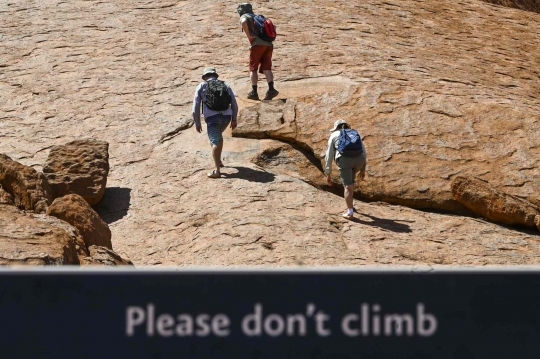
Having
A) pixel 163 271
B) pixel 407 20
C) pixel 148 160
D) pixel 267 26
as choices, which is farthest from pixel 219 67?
pixel 163 271

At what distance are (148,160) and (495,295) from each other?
36.8ft

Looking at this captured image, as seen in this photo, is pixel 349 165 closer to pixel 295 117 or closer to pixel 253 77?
pixel 295 117

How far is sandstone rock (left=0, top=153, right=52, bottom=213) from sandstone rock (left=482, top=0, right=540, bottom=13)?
1672 cm

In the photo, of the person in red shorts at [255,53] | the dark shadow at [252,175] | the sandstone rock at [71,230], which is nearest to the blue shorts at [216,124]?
the dark shadow at [252,175]

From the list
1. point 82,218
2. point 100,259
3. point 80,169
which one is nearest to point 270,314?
point 100,259

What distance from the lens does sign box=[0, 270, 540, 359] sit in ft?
9.85

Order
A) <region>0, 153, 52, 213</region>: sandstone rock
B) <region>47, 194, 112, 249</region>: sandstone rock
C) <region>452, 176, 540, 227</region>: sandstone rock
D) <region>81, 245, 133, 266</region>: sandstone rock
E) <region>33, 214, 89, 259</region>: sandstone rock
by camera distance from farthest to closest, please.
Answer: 1. <region>452, 176, 540, 227</region>: sandstone rock
2. <region>0, 153, 52, 213</region>: sandstone rock
3. <region>47, 194, 112, 249</region>: sandstone rock
4. <region>33, 214, 89, 259</region>: sandstone rock
5. <region>81, 245, 133, 266</region>: sandstone rock

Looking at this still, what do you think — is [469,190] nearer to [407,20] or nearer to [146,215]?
[146,215]

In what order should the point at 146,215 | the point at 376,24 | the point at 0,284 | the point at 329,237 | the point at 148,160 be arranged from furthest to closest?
1. the point at 376,24
2. the point at 148,160
3. the point at 146,215
4. the point at 329,237
5. the point at 0,284

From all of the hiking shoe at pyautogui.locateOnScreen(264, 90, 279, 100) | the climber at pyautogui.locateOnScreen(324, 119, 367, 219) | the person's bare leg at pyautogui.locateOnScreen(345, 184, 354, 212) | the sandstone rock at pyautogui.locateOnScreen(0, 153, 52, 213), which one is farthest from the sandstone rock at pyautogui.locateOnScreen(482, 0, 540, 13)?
the sandstone rock at pyautogui.locateOnScreen(0, 153, 52, 213)

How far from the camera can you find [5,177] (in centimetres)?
1134

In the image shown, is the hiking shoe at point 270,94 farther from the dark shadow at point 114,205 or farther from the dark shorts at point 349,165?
the dark shorts at point 349,165

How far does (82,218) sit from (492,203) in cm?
557

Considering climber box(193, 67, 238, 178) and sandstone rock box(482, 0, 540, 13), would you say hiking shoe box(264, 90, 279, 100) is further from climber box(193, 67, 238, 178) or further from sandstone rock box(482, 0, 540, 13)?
sandstone rock box(482, 0, 540, 13)
